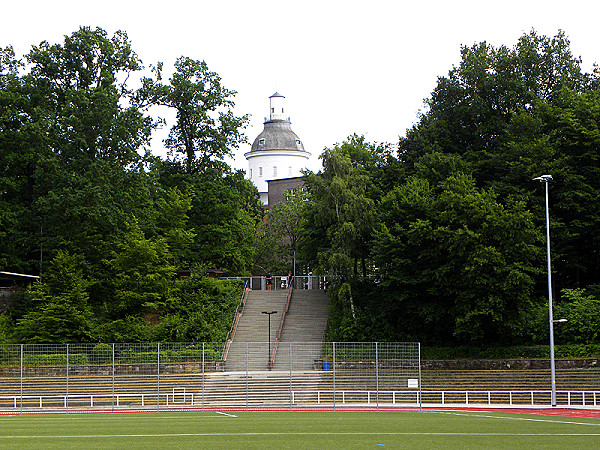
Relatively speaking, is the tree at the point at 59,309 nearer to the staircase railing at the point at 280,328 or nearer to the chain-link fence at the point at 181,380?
the chain-link fence at the point at 181,380

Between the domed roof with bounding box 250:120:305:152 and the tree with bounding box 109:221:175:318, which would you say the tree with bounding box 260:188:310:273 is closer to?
the tree with bounding box 109:221:175:318

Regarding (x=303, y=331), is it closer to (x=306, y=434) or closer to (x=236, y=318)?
(x=236, y=318)

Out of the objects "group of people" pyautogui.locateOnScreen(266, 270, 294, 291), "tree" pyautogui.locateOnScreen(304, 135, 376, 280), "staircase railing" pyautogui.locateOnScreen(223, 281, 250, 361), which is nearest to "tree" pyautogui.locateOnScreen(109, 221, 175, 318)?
"staircase railing" pyautogui.locateOnScreen(223, 281, 250, 361)

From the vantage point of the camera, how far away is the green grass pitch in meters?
15.1

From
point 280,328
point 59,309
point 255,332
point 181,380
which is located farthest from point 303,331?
point 59,309

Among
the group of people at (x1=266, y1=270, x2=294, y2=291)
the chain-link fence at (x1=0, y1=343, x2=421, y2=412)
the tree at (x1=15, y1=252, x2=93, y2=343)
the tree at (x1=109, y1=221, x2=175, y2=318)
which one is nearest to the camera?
Result: the chain-link fence at (x1=0, y1=343, x2=421, y2=412)

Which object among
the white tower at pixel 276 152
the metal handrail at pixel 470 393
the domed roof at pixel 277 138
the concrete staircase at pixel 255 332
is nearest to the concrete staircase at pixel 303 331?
the concrete staircase at pixel 255 332

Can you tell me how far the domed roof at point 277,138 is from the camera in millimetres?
107625

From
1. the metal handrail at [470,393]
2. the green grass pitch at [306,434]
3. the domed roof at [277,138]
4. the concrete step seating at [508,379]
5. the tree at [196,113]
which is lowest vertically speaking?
the metal handrail at [470,393]

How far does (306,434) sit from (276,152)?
90734mm

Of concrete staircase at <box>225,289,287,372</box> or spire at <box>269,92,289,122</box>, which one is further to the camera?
spire at <box>269,92,289,122</box>

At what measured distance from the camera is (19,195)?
2029 inches

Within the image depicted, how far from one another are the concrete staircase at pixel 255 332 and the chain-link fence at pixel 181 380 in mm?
Result: 1961

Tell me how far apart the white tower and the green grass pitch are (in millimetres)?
85155
